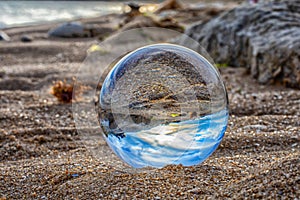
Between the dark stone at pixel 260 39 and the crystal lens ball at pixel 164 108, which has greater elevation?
the crystal lens ball at pixel 164 108

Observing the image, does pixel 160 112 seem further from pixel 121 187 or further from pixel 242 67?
pixel 242 67

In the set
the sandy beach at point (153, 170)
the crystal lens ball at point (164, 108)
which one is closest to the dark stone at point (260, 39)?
the sandy beach at point (153, 170)

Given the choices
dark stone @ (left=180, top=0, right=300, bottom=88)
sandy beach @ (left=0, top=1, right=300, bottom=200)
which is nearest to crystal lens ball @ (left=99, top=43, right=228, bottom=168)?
sandy beach @ (left=0, top=1, right=300, bottom=200)

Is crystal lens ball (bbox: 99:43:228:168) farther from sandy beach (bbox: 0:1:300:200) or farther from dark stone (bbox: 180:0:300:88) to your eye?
dark stone (bbox: 180:0:300:88)

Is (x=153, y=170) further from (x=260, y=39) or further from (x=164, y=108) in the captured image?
(x=260, y=39)

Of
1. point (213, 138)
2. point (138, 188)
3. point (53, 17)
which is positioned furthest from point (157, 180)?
point (53, 17)

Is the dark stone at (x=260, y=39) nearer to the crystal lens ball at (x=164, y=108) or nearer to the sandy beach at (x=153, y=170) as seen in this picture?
the sandy beach at (x=153, y=170)

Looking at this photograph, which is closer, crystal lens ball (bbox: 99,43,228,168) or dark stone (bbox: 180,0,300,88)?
crystal lens ball (bbox: 99,43,228,168)
